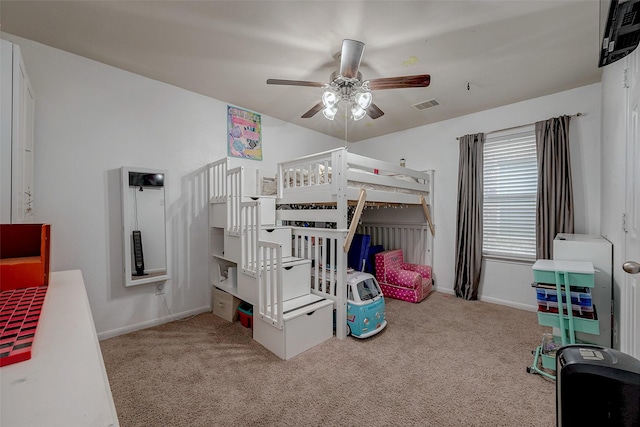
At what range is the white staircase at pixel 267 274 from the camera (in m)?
2.06

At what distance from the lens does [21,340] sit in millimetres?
700

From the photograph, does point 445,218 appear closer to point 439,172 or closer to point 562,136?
point 439,172

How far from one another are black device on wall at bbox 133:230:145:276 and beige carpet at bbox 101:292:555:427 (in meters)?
0.59

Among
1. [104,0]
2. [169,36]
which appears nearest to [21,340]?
[104,0]

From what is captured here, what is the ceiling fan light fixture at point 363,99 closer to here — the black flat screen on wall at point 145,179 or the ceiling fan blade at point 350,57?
the ceiling fan blade at point 350,57

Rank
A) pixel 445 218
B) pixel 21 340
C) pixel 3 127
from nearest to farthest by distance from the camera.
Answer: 1. pixel 21 340
2. pixel 3 127
3. pixel 445 218

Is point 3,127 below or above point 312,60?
below

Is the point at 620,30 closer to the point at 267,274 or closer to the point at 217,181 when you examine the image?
the point at 267,274

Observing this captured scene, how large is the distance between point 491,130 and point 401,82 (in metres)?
1.97

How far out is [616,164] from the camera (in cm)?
181

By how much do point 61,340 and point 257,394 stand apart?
1.21 meters

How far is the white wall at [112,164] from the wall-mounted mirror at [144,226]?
9cm

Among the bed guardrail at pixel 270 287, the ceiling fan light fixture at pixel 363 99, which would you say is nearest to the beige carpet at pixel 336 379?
the bed guardrail at pixel 270 287

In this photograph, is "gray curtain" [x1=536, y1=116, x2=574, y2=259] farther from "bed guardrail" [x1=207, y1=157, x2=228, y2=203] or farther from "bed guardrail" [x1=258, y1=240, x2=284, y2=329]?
"bed guardrail" [x1=207, y1=157, x2=228, y2=203]
